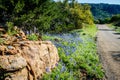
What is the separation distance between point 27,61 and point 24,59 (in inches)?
13.5

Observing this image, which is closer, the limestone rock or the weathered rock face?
the limestone rock

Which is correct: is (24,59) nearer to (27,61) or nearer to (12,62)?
(27,61)

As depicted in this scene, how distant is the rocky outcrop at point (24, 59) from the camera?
834 centimetres

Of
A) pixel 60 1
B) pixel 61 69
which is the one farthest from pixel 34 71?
pixel 60 1

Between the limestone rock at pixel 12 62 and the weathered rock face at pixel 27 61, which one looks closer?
the limestone rock at pixel 12 62

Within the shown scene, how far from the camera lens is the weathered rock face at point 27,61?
8.34 m

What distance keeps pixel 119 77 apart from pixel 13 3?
6.22 meters

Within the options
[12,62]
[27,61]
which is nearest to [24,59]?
[27,61]

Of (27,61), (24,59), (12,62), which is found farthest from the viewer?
(27,61)

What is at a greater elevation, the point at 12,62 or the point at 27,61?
the point at 12,62

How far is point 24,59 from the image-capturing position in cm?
877

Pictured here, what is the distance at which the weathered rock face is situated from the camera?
8336 millimetres

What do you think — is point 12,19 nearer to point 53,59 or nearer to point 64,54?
point 64,54

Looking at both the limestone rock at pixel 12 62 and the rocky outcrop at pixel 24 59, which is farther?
the rocky outcrop at pixel 24 59
